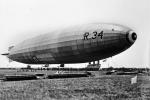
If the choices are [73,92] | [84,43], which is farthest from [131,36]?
[73,92]

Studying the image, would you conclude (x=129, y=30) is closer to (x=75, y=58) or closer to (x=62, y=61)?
(x=75, y=58)

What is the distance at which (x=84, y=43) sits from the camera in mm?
52562

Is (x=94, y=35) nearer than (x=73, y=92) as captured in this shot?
No

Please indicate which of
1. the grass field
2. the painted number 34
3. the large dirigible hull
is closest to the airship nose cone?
the large dirigible hull

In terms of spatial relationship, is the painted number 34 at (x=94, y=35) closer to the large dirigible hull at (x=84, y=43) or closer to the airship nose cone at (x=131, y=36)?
the large dirigible hull at (x=84, y=43)

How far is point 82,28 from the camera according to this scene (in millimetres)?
54750

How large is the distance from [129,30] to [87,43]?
333 inches

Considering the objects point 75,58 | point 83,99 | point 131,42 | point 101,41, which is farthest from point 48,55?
point 83,99

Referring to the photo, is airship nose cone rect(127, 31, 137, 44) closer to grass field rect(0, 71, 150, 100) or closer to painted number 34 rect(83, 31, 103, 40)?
painted number 34 rect(83, 31, 103, 40)

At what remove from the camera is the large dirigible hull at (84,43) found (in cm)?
4969

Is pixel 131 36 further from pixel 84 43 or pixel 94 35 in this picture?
pixel 84 43

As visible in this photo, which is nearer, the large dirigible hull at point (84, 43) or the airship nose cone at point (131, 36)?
the airship nose cone at point (131, 36)

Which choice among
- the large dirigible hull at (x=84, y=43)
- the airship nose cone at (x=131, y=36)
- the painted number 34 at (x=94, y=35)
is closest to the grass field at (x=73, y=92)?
the airship nose cone at (x=131, y=36)

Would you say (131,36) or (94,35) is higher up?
(94,35)
